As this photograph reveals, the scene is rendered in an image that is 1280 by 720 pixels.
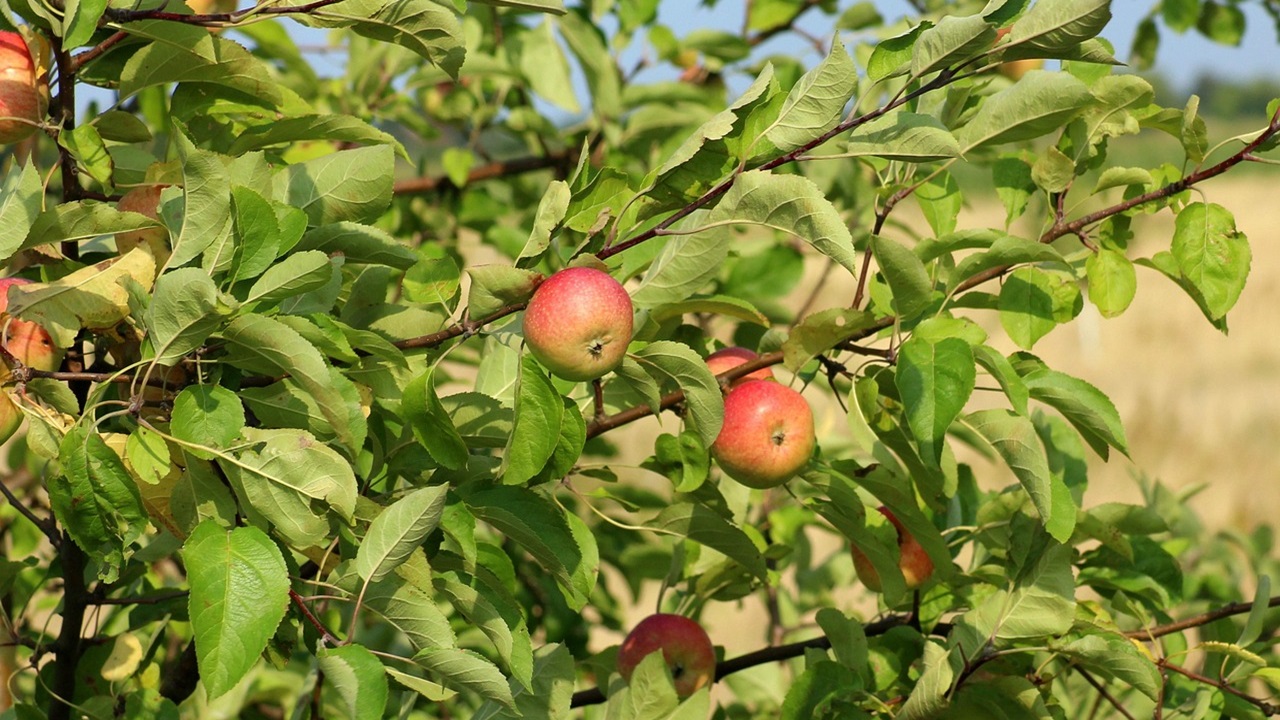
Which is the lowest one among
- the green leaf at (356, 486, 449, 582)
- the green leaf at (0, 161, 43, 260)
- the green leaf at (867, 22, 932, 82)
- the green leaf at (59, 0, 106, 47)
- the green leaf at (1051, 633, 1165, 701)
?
the green leaf at (1051, 633, 1165, 701)

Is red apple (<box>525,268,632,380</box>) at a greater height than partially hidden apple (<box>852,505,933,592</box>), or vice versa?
red apple (<box>525,268,632,380</box>)

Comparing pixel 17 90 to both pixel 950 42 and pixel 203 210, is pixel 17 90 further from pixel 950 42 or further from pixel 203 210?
pixel 950 42

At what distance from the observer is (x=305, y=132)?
118cm

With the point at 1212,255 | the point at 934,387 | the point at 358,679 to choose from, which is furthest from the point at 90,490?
the point at 1212,255

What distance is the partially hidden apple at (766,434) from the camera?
1.17 metres

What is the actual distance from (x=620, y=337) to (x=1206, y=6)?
2.19 metres

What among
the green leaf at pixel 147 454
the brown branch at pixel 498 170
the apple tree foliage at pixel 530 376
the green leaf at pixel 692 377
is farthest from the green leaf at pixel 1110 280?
the brown branch at pixel 498 170

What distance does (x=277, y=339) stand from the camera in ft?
2.97

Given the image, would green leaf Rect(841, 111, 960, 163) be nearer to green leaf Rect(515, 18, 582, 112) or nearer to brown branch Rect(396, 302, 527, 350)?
brown branch Rect(396, 302, 527, 350)

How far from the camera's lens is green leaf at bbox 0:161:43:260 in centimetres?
99

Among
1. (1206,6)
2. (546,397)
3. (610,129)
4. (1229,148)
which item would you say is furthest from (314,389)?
(1206,6)

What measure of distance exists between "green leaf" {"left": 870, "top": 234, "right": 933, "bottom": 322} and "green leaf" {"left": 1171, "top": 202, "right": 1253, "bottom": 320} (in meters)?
0.29

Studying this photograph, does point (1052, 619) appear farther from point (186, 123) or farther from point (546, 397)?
point (186, 123)

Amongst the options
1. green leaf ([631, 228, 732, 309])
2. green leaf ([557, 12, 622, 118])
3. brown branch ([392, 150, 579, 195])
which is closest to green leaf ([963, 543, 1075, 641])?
green leaf ([631, 228, 732, 309])
